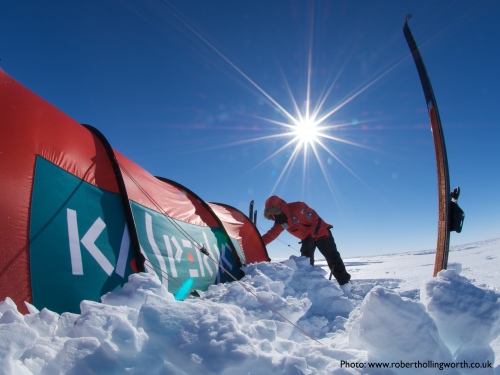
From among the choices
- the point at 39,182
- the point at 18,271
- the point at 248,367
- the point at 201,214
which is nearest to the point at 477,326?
the point at 248,367

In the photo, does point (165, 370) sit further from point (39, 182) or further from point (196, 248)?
point (196, 248)

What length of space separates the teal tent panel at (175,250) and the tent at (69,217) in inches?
0.5

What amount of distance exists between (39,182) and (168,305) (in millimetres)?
1382

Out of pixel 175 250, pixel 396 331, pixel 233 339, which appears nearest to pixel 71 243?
pixel 175 250

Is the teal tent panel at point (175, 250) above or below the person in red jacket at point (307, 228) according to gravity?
below

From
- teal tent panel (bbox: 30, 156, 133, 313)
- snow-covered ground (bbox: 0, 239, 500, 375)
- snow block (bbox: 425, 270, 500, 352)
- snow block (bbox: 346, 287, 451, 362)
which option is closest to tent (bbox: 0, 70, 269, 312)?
teal tent panel (bbox: 30, 156, 133, 313)

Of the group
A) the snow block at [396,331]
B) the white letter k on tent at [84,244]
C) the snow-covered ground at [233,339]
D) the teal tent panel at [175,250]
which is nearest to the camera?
the snow-covered ground at [233,339]

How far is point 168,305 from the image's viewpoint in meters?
1.23

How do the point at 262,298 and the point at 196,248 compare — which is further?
the point at 196,248

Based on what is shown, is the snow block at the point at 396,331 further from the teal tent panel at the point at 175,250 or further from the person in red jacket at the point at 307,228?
the person in red jacket at the point at 307,228

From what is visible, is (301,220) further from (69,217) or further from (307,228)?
(69,217)

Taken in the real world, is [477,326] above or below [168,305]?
above

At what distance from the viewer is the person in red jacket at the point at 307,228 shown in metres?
5.21

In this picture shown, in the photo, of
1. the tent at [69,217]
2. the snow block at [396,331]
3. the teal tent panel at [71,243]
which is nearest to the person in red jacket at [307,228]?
the tent at [69,217]
